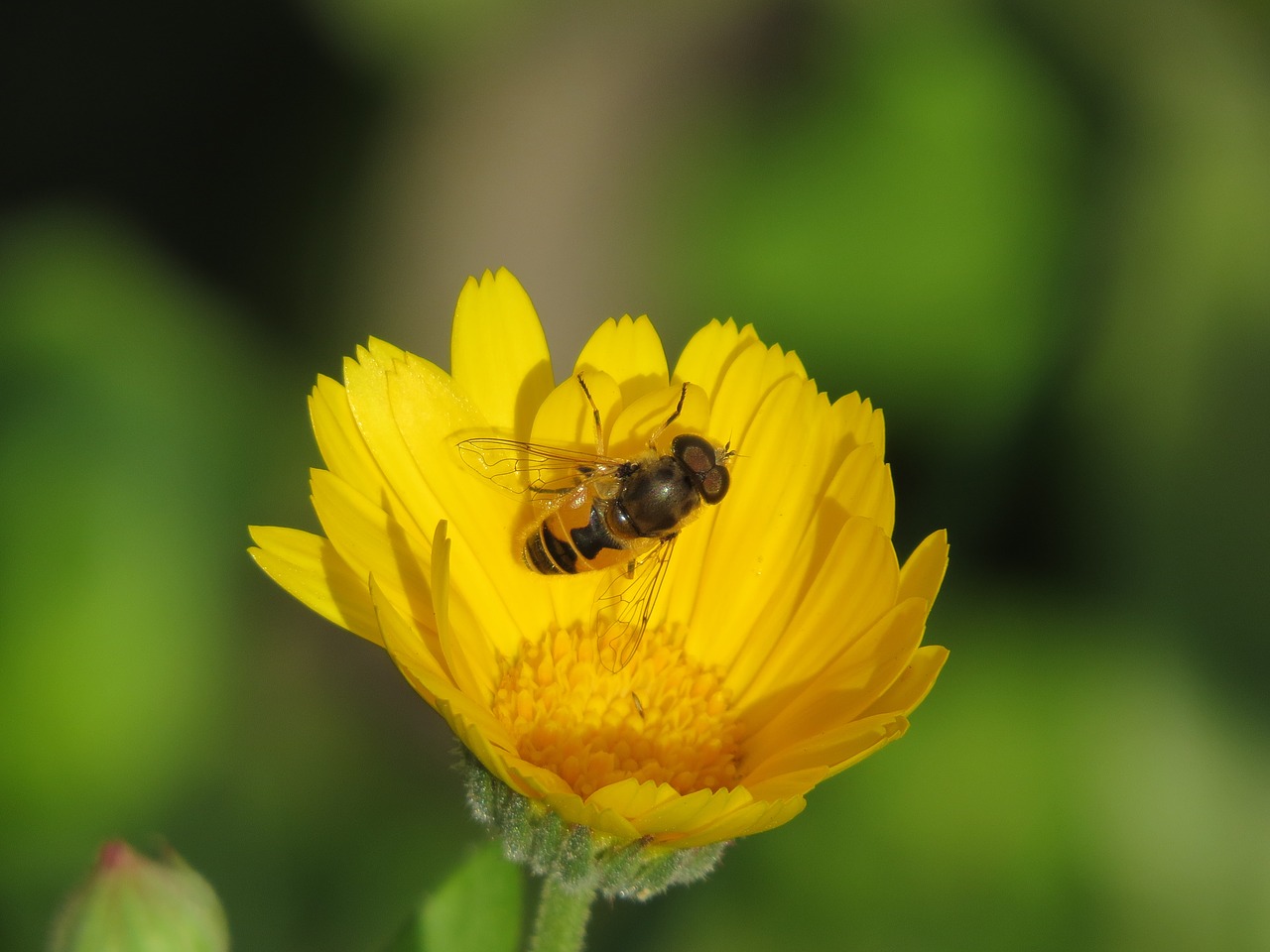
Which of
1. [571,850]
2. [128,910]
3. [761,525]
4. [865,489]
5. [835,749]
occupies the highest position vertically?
[865,489]

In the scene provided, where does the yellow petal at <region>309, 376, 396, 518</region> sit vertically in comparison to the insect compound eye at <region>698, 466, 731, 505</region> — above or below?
below

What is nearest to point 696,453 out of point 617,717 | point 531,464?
point 531,464

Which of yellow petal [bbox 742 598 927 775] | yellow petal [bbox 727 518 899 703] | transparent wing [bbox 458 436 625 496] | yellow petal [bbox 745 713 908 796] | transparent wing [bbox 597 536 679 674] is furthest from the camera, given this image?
transparent wing [bbox 597 536 679 674]

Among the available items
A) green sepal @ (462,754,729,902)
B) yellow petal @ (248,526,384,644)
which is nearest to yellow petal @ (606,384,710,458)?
yellow petal @ (248,526,384,644)

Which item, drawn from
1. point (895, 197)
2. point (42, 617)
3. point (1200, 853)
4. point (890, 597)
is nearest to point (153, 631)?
point (42, 617)

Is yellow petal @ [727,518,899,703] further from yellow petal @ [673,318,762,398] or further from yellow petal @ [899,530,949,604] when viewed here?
yellow petal @ [673,318,762,398]

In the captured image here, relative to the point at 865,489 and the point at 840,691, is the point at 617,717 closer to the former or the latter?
the point at 840,691
